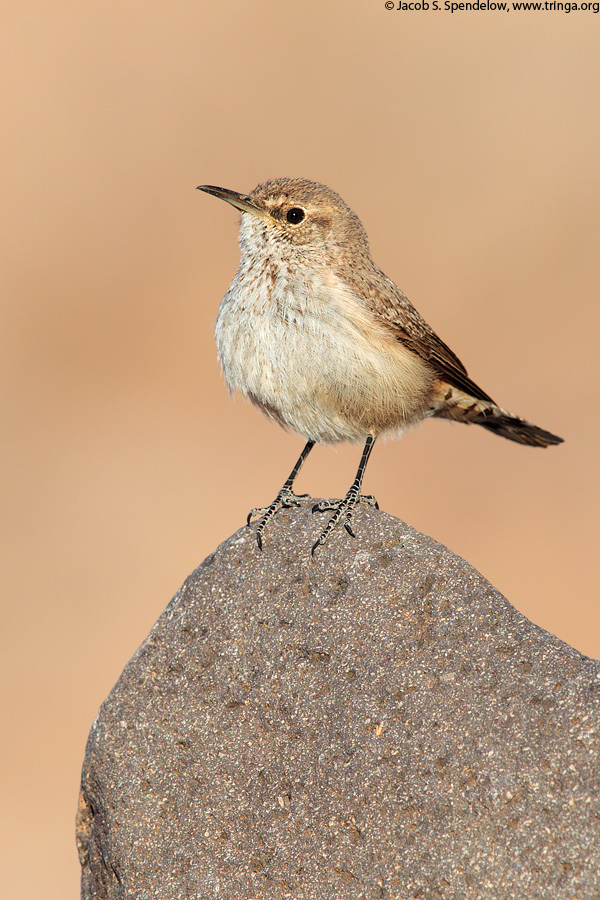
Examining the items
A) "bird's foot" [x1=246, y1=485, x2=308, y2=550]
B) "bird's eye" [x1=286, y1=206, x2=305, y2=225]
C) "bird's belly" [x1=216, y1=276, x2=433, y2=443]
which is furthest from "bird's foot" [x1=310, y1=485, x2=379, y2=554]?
"bird's eye" [x1=286, y1=206, x2=305, y2=225]

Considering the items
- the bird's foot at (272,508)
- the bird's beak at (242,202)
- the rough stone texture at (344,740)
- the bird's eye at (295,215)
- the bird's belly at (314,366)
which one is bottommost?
the rough stone texture at (344,740)

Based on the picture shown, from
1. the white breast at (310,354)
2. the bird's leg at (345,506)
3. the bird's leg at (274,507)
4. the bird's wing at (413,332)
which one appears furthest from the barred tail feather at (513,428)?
the bird's leg at (274,507)

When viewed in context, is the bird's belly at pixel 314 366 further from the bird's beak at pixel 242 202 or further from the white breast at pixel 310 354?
the bird's beak at pixel 242 202

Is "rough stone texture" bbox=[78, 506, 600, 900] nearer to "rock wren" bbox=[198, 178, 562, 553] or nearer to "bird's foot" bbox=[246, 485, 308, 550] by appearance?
"bird's foot" bbox=[246, 485, 308, 550]

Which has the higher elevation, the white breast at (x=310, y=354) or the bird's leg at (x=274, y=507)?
the white breast at (x=310, y=354)

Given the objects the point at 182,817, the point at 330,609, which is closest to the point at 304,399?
the point at 330,609

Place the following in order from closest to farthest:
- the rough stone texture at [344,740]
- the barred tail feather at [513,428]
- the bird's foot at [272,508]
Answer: the rough stone texture at [344,740] < the bird's foot at [272,508] < the barred tail feather at [513,428]
